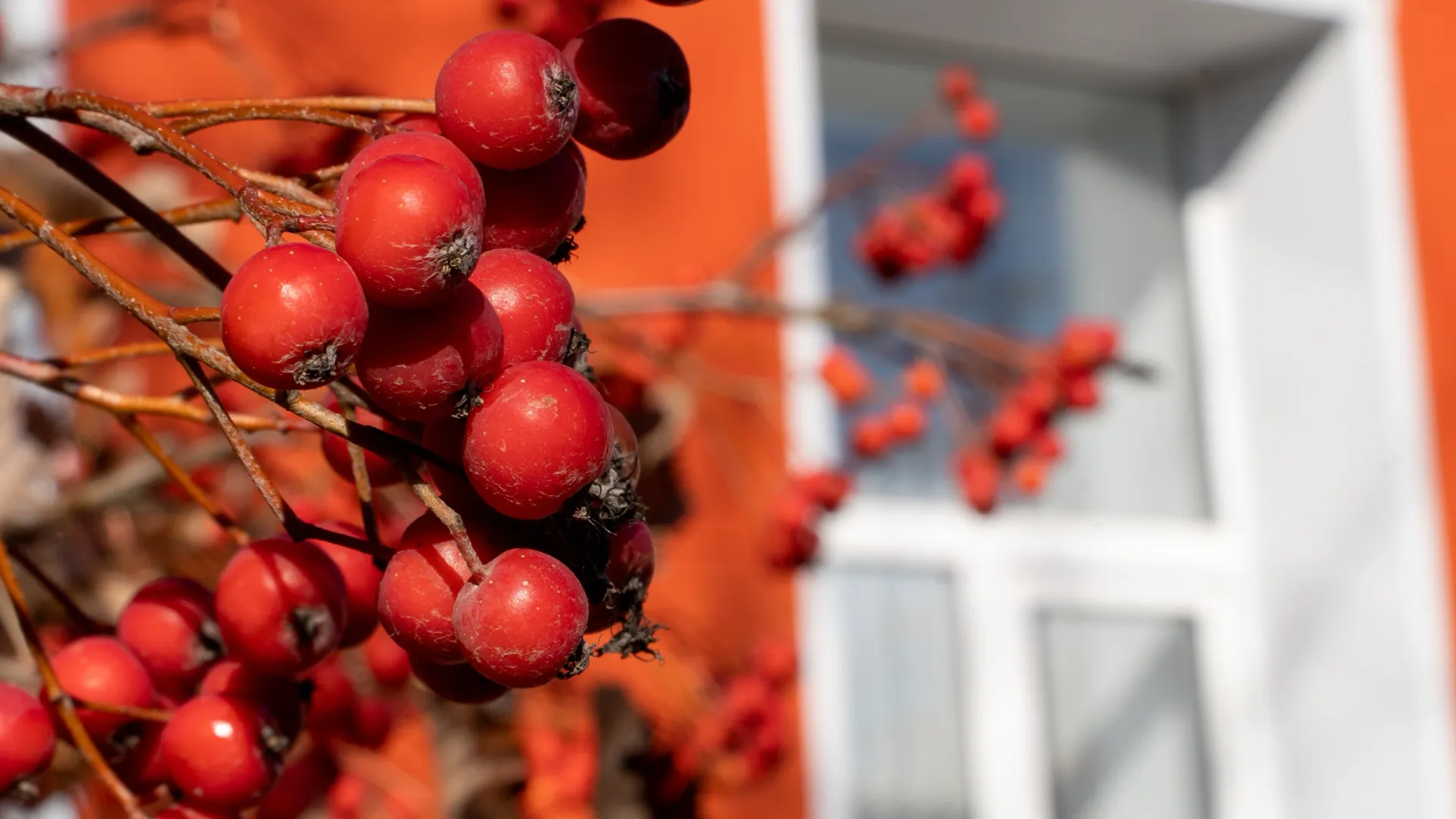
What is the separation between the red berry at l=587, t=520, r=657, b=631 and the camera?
20.2 inches

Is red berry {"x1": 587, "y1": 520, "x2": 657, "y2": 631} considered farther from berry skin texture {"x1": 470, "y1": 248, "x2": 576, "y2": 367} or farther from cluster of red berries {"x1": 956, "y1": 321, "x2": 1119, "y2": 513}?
cluster of red berries {"x1": 956, "y1": 321, "x2": 1119, "y2": 513}

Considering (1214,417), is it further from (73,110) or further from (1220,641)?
(73,110)

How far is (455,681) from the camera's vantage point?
0.53m

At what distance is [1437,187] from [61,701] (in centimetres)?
270

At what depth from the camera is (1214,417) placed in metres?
2.85

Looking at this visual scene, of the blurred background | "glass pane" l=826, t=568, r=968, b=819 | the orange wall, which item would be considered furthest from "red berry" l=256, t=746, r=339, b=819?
the orange wall

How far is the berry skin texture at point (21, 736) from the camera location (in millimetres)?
571

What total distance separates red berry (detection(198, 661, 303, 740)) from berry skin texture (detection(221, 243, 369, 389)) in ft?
0.57

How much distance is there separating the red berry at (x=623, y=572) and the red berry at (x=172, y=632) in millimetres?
→ 168

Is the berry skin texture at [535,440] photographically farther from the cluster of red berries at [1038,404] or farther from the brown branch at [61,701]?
the cluster of red berries at [1038,404]

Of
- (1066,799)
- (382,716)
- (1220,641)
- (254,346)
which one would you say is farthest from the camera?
(1220,641)

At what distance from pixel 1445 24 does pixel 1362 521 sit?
2.96 feet

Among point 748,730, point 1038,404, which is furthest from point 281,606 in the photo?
point 1038,404

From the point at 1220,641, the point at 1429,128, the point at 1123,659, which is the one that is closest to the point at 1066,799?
the point at 1123,659
